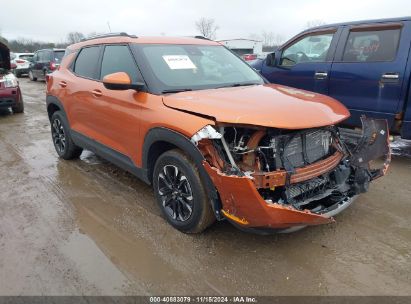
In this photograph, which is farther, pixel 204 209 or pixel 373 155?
pixel 373 155

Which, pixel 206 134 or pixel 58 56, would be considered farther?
pixel 58 56

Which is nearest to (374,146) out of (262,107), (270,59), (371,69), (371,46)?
(262,107)

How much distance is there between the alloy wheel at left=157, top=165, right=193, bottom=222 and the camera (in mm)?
3299

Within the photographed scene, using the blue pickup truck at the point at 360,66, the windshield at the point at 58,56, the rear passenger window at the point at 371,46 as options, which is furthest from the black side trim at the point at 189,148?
the windshield at the point at 58,56

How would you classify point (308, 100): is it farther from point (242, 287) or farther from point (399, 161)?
point (399, 161)

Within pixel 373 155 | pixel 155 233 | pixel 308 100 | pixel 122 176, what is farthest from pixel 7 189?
pixel 373 155

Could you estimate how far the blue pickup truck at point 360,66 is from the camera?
5098 mm

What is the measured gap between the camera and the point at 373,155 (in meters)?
3.67

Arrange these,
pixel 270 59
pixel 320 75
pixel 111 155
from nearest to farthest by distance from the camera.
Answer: pixel 111 155 < pixel 320 75 < pixel 270 59

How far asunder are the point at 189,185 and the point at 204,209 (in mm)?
240

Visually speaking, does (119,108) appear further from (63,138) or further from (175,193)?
(63,138)

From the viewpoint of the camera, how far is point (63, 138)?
5668 millimetres

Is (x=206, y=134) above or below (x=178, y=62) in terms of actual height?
below

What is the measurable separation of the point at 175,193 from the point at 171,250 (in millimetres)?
513
